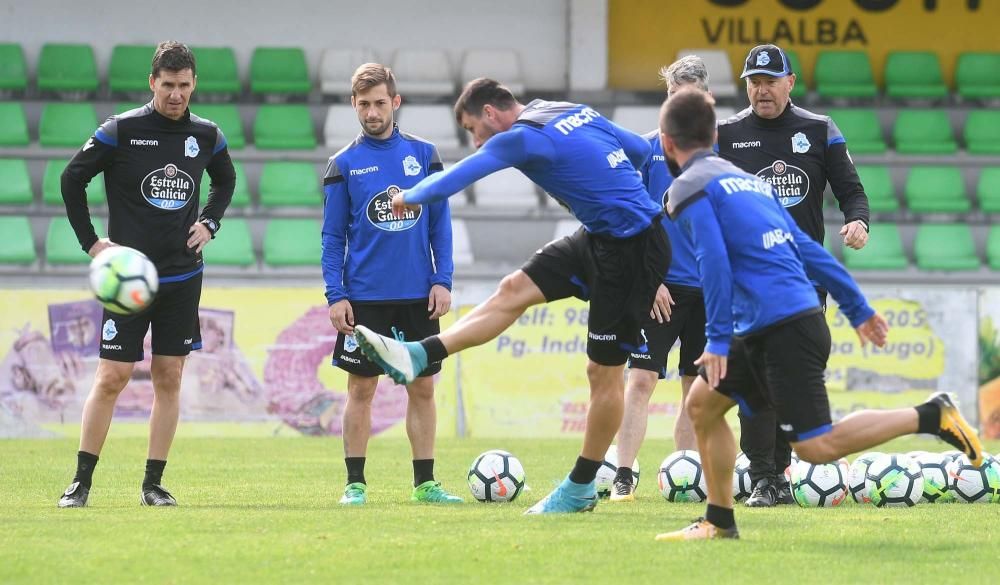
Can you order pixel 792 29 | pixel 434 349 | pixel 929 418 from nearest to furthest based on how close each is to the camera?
pixel 929 418
pixel 434 349
pixel 792 29

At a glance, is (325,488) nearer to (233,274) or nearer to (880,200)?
(233,274)

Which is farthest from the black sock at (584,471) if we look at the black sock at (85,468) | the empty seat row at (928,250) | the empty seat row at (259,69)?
the empty seat row at (259,69)

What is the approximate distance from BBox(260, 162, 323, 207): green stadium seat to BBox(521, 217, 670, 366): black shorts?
38.5ft

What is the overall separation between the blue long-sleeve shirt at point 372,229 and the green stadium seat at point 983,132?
14006 mm

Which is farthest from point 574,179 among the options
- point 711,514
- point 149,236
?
point 149,236

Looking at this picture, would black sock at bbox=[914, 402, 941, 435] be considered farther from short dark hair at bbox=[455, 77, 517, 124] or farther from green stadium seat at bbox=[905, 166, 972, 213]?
green stadium seat at bbox=[905, 166, 972, 213]

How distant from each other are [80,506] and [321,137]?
42.3 ft

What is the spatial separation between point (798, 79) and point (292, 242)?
26.3 feet

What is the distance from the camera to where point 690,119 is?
20.4ft

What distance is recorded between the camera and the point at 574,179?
7.08 m

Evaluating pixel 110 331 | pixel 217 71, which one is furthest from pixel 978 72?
pixel 110 331

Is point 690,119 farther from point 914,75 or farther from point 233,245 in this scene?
point 914,75

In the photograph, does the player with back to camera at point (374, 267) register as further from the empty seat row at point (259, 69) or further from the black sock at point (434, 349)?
the empty seat row at point (259, 69)

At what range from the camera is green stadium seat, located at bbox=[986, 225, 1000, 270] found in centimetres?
1873
